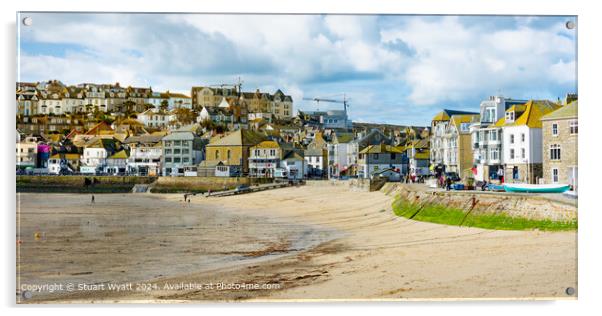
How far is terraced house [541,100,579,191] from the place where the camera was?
50.9ft

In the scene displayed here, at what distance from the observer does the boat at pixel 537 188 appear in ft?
52.7

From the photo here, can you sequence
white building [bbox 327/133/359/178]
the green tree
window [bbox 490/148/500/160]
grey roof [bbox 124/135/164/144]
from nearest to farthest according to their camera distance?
window [bbox 490/148/500/160] < the green tree < grey roof [bbox 124/135/164/144] < white building [bbox 327/133/359/178]

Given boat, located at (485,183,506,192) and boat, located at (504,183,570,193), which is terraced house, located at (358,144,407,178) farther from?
boat, located at (504,183,570,193)

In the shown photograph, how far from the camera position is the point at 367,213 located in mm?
21844

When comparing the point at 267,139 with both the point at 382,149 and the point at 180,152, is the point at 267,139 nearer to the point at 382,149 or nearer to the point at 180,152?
the point at 180,152

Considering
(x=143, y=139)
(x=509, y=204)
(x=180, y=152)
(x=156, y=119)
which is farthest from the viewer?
(x=180, y=152)

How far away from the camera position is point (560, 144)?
666 inches

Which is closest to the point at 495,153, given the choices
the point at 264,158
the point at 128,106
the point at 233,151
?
the point at 128,106

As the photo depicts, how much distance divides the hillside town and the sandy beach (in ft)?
7.33

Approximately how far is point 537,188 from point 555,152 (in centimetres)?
106

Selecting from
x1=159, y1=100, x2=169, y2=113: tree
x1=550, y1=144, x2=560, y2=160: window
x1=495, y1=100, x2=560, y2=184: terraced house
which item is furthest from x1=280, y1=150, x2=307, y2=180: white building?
x1=550, y1=144, x2=560, y2=160: window
